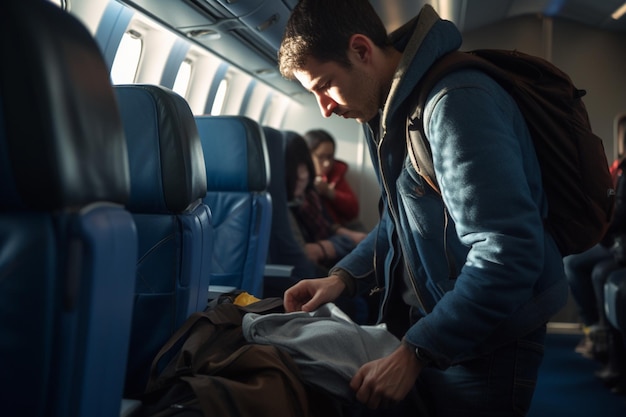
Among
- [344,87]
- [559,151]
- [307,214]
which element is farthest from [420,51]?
[307,214]

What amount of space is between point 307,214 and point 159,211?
3.40 meters

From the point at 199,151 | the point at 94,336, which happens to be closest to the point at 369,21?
the point at 199,151

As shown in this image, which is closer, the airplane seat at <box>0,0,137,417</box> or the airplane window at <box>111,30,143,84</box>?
the airplane seat at <box>0,0,137,417</box>

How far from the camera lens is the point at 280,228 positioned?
432 centimetres

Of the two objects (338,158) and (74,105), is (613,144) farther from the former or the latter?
(74,105)

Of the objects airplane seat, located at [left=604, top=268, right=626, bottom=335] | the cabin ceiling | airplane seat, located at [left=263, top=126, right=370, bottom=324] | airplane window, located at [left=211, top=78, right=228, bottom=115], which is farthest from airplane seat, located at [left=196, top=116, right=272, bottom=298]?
airplane window, located at [left=211, top=78, right=228, bottom=115]

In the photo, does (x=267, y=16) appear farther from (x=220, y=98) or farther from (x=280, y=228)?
(x=220, y=98)

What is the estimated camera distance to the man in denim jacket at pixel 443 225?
1.46 m

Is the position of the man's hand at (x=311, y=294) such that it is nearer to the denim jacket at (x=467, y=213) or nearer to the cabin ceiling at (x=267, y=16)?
the denim jacket at (x=467, y=213)

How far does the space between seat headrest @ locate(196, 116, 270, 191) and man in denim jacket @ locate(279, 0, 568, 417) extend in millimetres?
1389

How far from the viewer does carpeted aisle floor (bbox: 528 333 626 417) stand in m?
4.22

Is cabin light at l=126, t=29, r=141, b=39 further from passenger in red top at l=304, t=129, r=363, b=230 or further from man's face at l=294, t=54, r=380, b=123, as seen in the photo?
man's face at l=294, t=54, r=380, b=123

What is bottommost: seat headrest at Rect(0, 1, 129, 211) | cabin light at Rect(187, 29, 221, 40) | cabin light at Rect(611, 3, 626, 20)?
cabin light at Rect(187, 29, 221, 40)

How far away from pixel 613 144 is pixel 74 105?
7.42 m
